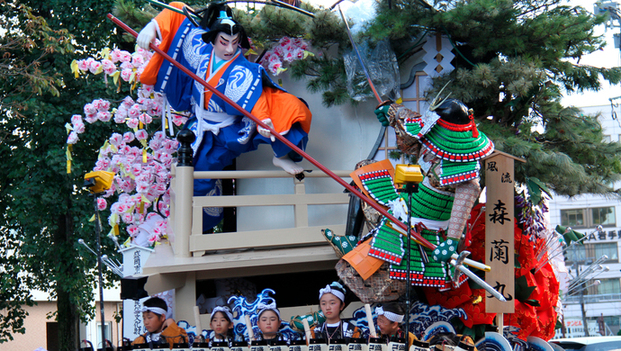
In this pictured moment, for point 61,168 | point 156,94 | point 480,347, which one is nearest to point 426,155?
point 480,347

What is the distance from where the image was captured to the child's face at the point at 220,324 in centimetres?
539

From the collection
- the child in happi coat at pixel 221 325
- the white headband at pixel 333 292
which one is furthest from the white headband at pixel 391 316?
the child in happi coat at pixel 221 325

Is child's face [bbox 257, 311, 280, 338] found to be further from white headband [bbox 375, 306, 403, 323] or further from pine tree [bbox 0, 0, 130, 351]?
pine tree [bbox 0, 0, 130, 351]

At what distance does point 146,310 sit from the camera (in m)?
5.66

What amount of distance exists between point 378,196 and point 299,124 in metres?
1.25

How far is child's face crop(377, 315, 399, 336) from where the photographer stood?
4.99m

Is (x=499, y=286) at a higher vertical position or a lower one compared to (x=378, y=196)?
lower

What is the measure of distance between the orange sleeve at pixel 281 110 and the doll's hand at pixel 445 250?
1939 mm

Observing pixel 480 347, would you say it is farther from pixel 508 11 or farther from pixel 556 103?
pixel 508 11

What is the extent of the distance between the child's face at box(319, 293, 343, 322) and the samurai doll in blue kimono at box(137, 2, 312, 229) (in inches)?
54.1

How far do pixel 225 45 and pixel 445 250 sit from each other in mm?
2850

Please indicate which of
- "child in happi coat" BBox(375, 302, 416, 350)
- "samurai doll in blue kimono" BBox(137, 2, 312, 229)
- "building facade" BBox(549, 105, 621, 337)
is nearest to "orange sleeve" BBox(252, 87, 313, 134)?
"samurai doll in blue kimono" BBox(137, 2, 312, 229)

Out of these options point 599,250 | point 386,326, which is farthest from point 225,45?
point 599,250

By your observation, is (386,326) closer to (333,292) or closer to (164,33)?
(333,292)
